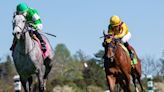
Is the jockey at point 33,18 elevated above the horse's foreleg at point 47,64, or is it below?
above

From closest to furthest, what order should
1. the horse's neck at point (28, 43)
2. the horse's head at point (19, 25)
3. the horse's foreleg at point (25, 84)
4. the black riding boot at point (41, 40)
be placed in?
the horse's head at point (19, 25) < the horse's neck at point (28, 43) < the horse's foreleg at point (25, 84) < the black riding boot at point (41, 40)

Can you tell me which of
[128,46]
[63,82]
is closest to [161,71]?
[63,82]

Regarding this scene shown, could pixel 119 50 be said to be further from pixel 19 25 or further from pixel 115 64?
pixel 19 25

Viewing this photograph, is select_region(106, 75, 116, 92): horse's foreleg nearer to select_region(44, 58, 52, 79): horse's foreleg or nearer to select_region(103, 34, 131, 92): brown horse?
select_region(103, 34, 131, 92): brown horse

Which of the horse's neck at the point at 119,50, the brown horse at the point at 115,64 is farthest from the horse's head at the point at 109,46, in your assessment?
the horse's neck at the point at 119,50

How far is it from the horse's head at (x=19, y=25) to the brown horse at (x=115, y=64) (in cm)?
267

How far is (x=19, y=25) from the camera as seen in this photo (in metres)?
15.2

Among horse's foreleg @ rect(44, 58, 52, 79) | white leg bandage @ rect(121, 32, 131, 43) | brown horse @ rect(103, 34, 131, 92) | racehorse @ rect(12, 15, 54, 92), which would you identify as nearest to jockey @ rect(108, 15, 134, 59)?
white leg bandage @ rect(121, 32, 131, 43)

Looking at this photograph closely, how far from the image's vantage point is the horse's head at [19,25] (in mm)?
14861

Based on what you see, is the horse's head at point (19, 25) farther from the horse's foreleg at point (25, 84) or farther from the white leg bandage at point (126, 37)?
the white leg bandage at point (126, 37)

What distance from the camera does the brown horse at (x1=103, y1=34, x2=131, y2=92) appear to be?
56.1 feet

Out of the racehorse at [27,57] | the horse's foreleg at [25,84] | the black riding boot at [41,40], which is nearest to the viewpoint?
the racehorse at [27,57]

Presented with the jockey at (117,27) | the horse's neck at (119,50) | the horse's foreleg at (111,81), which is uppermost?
the jockey at (117,27)

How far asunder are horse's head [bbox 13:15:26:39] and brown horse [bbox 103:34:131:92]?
2669mm
